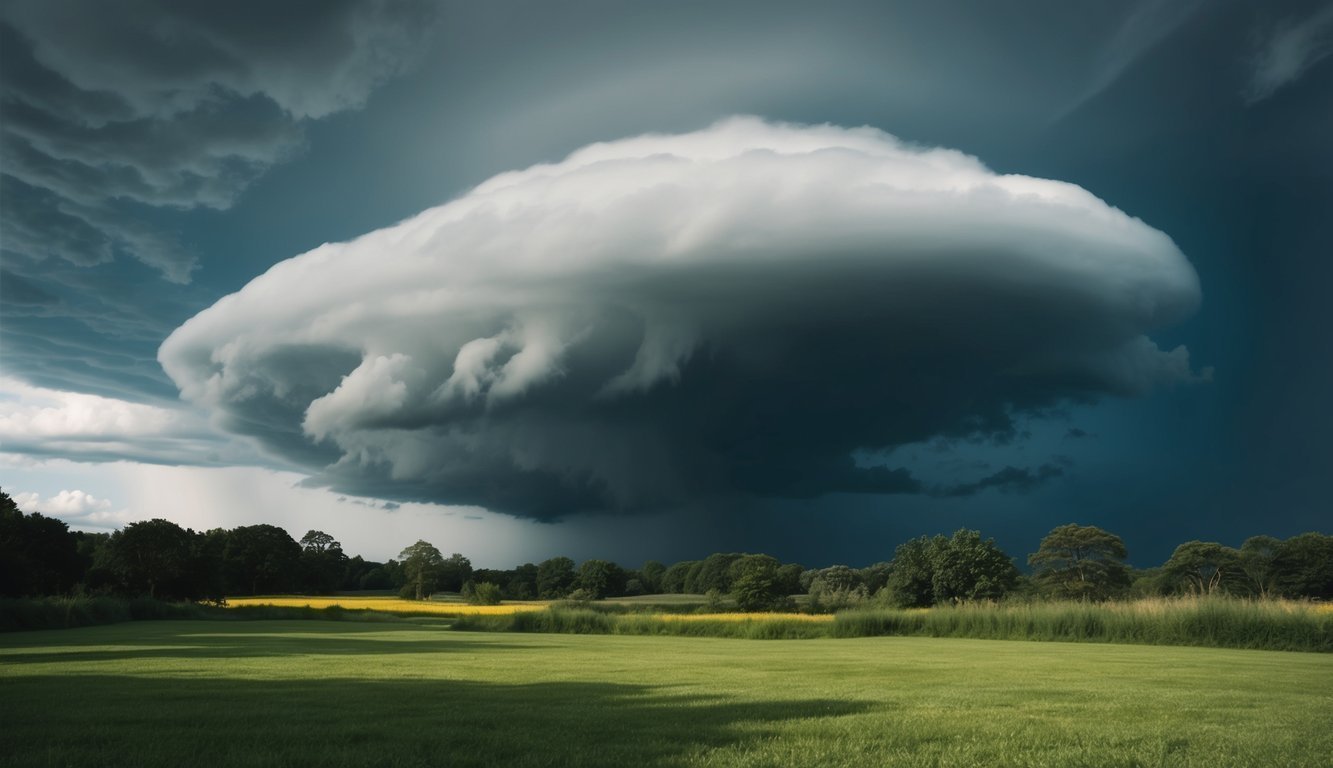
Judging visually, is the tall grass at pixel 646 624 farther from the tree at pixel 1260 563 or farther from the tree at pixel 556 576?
the tree at pixel 556 576

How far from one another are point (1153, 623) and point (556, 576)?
96.9 meters

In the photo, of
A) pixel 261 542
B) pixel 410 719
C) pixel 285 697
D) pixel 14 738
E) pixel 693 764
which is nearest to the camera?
pixel 693 764

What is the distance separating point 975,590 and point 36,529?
248 feet

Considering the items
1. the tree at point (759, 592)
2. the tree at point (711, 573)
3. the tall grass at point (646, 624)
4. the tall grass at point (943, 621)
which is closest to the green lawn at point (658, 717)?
the tall grass at point (943, 621)

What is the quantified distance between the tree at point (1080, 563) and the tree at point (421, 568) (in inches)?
2735

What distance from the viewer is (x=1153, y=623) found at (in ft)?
100

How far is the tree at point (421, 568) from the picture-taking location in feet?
344

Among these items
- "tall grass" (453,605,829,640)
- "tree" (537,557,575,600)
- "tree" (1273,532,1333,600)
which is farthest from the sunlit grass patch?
"tree" (537,557,575,600)

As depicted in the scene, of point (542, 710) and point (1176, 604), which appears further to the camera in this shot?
point (1176, 604)

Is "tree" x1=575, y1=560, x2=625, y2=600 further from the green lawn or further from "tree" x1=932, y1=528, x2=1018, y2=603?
the green lawn

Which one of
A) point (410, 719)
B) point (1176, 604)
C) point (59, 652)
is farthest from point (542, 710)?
point (1176, 604)

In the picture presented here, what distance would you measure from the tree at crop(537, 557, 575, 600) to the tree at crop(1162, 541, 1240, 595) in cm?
7181

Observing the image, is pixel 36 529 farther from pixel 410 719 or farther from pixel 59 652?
pixel 410 719

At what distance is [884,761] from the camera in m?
5.91
